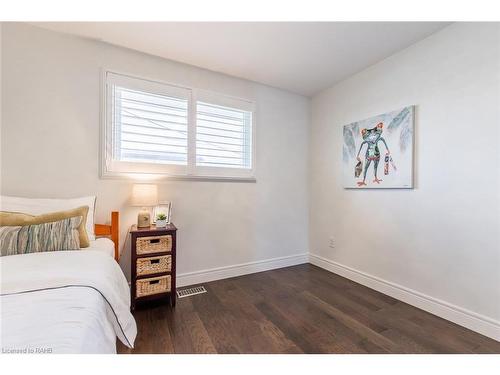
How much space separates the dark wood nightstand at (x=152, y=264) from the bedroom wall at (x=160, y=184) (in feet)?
1.27

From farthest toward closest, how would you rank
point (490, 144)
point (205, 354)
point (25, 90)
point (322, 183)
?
point (322, 183)
point (25, 90)
point (490, 144)
point (205, 354)

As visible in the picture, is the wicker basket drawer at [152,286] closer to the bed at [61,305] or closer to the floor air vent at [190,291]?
the floor air vent at [190,291]

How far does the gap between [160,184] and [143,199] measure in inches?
13.2

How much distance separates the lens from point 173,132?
7.75ft

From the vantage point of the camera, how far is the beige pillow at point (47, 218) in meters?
1.48

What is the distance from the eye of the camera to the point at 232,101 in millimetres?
2670

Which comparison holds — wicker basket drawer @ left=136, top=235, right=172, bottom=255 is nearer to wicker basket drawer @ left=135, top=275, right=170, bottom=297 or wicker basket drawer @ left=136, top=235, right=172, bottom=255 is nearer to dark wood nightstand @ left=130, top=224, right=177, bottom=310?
dark wood nightstand @ left=130, top=224, right=177, bottom=310

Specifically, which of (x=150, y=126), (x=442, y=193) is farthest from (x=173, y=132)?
(x=442, y=193)

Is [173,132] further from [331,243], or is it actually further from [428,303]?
[428,303]

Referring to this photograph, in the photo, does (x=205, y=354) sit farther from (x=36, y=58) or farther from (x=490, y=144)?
(x=36, y=58)

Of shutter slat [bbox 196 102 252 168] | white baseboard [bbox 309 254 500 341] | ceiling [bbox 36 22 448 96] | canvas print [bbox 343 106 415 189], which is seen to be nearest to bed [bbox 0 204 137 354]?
shutter slat [bbox 196 102 252 168]

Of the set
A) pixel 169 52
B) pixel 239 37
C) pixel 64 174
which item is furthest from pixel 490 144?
pixel 64 174

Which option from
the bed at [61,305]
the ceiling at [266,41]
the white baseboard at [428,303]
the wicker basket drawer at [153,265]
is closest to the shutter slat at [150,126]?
the ceiling at [266,41]
